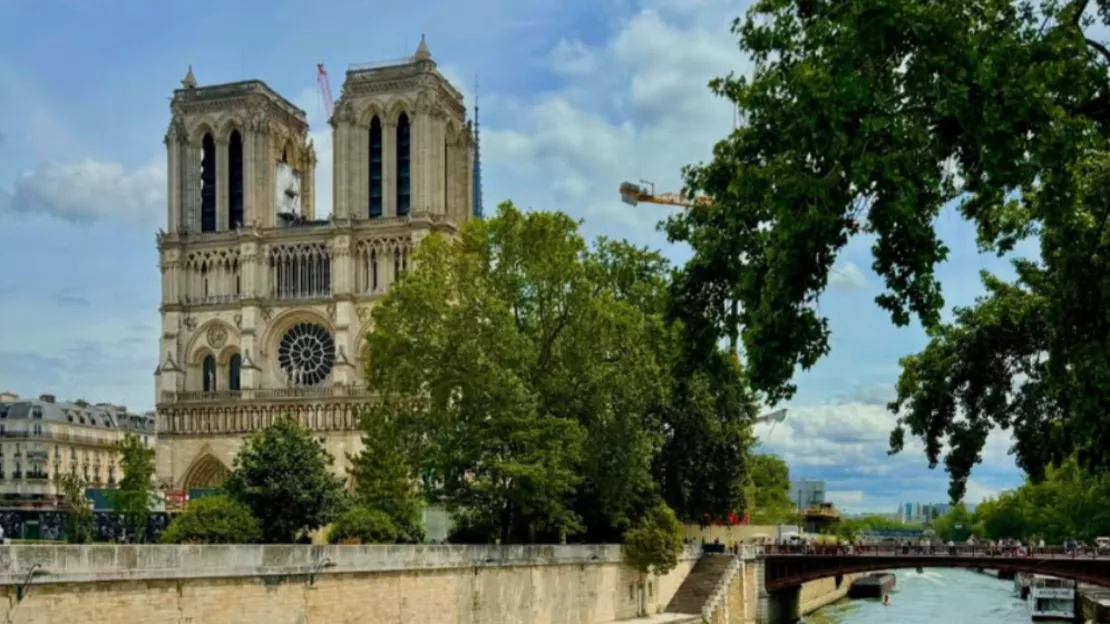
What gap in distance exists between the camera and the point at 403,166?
84625 millimetres

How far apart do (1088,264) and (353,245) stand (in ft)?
233

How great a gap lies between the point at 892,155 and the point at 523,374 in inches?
1161

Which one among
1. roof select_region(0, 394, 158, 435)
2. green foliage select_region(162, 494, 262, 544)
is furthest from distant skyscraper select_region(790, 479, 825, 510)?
green foliage select_region(162, 494, 262, 544)

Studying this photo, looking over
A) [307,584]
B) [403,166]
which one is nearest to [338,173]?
[403,166]

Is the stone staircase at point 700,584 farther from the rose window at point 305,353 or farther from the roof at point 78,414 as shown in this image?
the roof at point 78,414

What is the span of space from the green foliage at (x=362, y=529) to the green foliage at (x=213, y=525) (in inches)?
92.9

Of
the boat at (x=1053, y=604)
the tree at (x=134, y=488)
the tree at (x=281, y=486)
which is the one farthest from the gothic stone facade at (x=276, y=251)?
the boat at (x=1053, y=604)

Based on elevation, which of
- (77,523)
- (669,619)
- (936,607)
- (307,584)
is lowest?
(936,607)

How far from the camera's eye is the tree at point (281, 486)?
44.7 m

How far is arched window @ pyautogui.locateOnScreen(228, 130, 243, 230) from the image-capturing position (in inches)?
3472

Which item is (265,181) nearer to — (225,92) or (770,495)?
(225,92)

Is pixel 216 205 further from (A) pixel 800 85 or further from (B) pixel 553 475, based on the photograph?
(A) pixel 800 85

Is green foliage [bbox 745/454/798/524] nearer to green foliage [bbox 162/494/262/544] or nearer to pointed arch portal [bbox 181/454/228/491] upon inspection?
pointed arch portal [bbox 181/454/228/491]

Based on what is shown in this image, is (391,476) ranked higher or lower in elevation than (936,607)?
higher
